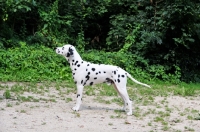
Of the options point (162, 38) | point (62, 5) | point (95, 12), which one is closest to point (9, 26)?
point (62, 5)

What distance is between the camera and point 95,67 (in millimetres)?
8641

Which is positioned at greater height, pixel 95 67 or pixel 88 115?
pixel 95 67

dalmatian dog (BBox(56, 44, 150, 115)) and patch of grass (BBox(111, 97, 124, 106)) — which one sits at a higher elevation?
dalmatian dog (BBox(56, 44, 150, 115))

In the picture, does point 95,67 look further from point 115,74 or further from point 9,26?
point 9,26

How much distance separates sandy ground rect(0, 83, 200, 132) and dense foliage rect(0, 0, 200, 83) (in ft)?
17.5

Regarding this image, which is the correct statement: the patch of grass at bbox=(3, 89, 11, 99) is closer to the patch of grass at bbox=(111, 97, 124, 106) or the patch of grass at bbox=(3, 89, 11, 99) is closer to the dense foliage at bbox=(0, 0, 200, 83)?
the patch of grass at bbox=(111, 97, 124, 106)

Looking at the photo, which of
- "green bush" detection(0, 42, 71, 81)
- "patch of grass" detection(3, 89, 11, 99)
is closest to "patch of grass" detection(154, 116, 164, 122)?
"patch of grass" detection(3, 89, 11, 99)

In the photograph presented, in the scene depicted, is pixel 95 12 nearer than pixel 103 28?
Yes

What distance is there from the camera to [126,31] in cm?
1672

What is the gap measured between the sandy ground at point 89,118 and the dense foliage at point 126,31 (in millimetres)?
5337

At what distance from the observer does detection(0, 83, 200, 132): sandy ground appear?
6.94 meters

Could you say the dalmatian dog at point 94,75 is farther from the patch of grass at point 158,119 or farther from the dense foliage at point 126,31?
the dense foliage at point 126,31

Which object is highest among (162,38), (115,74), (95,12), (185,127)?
(95,12)

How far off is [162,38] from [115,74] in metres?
7.71
